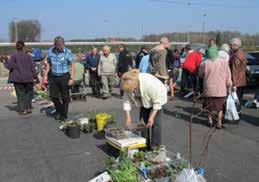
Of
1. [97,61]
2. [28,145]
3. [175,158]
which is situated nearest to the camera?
[175,158]

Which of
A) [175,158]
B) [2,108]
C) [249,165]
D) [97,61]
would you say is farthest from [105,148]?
[97,61]

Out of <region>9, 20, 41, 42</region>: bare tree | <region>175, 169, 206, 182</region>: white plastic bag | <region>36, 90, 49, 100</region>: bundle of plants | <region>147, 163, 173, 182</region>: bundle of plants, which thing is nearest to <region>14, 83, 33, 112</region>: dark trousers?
<region>36, 90, 49, 100</region>: bundle of plants

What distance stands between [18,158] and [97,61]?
23.2ft

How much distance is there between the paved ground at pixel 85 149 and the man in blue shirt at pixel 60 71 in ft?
2.24

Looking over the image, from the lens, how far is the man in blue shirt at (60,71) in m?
8.68

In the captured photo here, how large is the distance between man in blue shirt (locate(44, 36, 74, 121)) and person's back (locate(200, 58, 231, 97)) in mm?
3065

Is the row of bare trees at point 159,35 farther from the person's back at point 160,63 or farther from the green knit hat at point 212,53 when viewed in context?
the green knit hat at point 212,53

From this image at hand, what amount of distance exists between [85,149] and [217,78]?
3016 millimetres

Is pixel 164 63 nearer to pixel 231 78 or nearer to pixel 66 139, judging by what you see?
pixel 231 78

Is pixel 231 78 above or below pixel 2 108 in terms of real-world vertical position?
above

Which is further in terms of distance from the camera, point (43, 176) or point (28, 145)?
point (28, 145)

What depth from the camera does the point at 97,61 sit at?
1300 cm

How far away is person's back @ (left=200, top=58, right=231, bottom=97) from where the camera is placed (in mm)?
7766

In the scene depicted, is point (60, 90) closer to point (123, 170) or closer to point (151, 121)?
point (151, 121)
